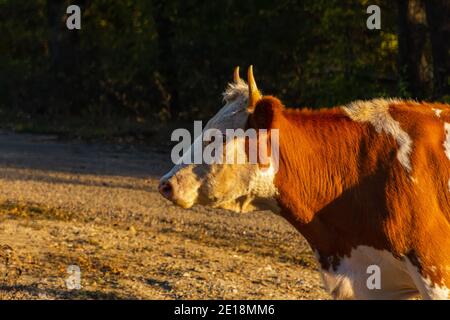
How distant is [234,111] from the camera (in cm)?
621

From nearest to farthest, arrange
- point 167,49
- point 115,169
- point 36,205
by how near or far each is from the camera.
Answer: point 36,205 < point 115,169 < point 167,49

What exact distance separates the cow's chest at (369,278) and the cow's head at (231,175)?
0.61m

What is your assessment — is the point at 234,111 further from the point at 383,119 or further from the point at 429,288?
the point at 429,288

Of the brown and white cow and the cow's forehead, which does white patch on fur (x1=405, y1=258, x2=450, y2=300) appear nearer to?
the brown and white cow

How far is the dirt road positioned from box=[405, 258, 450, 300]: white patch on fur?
3.19 metres

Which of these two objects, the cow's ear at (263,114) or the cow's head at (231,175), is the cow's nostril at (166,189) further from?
the cow's ear at (263,114)

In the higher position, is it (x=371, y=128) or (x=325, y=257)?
(x=371, y=128)

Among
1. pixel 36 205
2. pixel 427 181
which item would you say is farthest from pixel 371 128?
pixel 36 205

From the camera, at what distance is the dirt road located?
364 inches

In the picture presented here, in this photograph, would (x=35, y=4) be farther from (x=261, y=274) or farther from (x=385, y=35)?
(x=261, y=274)

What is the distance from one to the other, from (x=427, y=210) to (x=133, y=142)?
15.9 metres

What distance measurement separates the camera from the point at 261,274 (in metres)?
9.99

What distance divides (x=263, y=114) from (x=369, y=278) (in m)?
1.15

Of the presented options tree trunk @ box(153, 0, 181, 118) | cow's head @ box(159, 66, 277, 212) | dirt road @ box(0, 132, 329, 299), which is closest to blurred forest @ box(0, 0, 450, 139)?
tree trunk @ box(153, 0, 181, 118)
